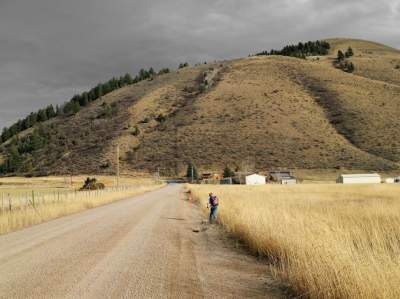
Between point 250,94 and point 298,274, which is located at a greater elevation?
point 250,94

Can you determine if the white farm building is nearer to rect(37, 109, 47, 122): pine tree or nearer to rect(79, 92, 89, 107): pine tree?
rect(79, 92, 89, 107): pine tree

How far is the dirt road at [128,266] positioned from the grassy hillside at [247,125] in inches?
3064

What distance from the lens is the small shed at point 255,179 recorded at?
83.4 metres

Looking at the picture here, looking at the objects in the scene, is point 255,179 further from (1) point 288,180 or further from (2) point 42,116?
(2) point 42,116

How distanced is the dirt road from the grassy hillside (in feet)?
255

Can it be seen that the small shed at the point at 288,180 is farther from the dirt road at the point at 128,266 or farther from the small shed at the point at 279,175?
the dirt road at the point at 128,266

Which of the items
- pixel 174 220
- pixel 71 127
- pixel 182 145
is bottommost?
pixel 174 220

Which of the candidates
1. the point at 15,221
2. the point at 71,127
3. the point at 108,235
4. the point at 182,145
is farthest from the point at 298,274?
the point at 71,127

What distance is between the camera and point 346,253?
22.9 ft

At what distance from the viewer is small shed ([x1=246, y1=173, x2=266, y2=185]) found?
83412mm

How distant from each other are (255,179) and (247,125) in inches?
823

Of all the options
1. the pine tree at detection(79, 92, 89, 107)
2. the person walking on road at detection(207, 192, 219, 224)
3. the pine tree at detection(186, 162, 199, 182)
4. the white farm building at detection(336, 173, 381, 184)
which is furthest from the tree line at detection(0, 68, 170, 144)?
the person walking on road at detection(207, 192, 219, 224)

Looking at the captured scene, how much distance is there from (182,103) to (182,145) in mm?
26290

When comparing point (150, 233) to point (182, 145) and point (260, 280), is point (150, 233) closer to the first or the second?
point (260, 280)
